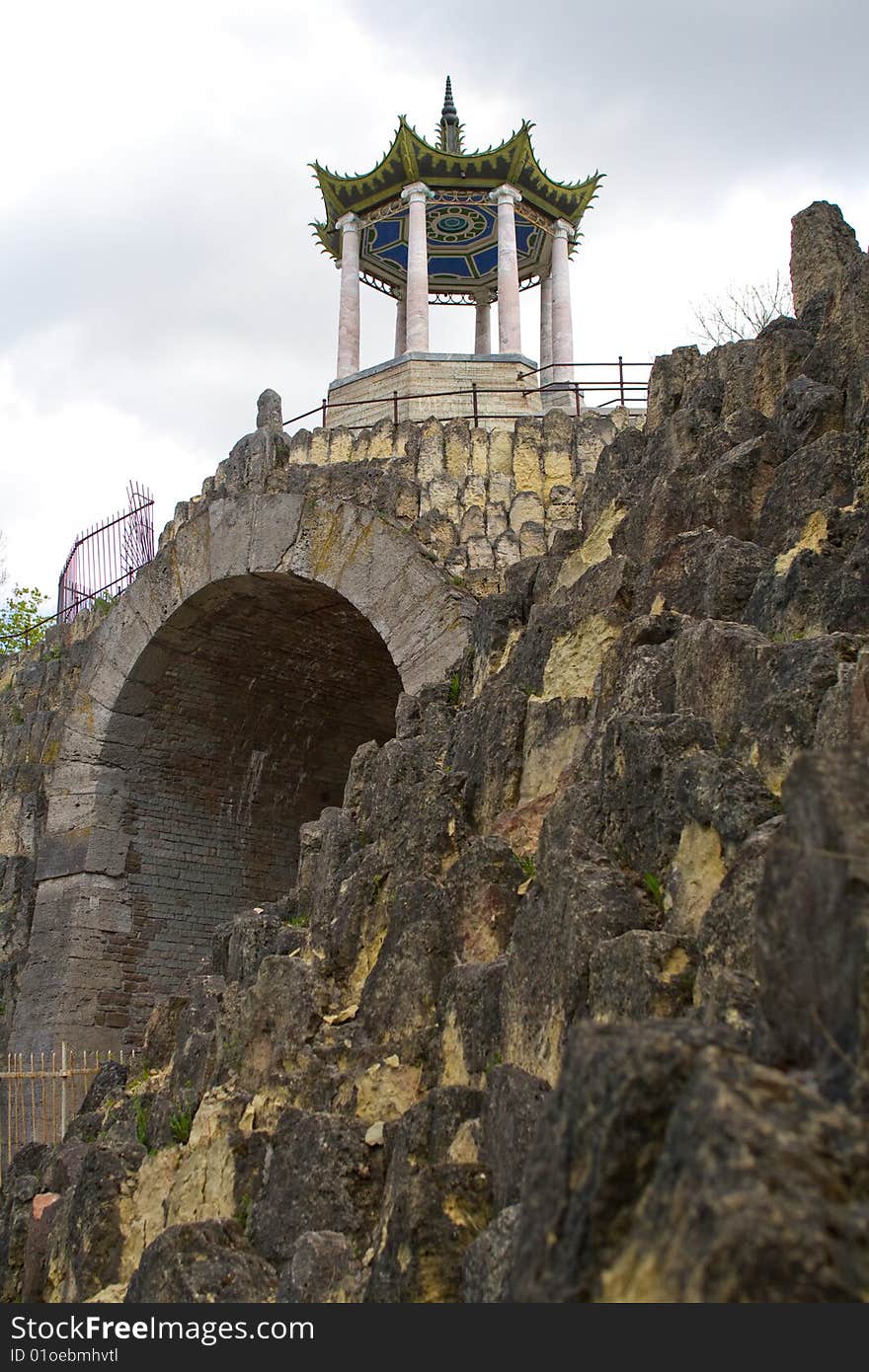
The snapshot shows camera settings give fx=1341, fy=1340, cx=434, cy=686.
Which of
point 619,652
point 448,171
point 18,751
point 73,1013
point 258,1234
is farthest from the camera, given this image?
point 448,171

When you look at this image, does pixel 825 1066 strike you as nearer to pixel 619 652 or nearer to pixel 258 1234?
pixel 258 1234

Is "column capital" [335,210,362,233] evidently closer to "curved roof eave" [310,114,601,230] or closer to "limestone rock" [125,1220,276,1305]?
"curved roof eave" [310,114,601,230]

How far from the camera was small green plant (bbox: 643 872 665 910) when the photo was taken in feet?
13.4

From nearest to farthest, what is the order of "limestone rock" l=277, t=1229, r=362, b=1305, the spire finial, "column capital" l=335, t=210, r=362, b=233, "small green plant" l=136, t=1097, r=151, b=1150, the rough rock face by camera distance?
the rough rock face, "limestone rock" l=277, t=1229, r=362, b=1305, "small green plant" l=136, t=1097, r=151, b=1150, "column capital" l=335, t=210, r=362, b=233, the spire finial

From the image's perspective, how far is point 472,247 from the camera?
25.2m

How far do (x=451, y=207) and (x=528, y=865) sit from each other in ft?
68.6

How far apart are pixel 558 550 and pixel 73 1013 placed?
19.6ft

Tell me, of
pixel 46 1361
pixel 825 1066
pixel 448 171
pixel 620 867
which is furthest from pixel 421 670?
pixel 448 171

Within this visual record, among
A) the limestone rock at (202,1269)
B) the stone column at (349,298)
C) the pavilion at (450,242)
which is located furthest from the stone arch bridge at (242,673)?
the stone column at (349,298)

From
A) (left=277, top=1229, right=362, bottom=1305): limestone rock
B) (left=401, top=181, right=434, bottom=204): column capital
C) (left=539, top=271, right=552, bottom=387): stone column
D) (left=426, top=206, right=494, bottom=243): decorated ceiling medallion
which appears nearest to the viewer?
(left=277, top=1229, right=362, bottom=1305): limestone rock

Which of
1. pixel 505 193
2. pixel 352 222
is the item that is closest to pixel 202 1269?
pixel 505 193

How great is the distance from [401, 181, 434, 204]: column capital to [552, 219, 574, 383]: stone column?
289 centimetres

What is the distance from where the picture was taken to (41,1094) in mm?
9508

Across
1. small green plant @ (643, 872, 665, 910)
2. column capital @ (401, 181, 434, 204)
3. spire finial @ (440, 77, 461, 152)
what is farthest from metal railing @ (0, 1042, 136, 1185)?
spire finial @ (440, 77, 461, 152)
